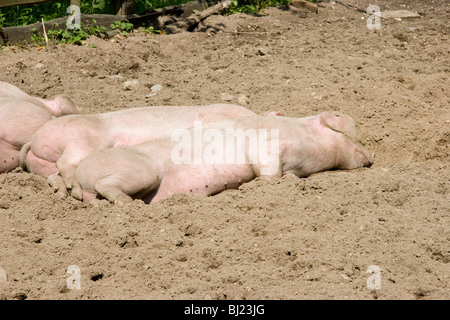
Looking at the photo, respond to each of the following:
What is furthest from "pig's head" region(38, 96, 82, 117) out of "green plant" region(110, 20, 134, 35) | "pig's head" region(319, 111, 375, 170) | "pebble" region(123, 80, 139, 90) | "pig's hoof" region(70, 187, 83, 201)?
"green plant" region(110, 20, 134, 35)

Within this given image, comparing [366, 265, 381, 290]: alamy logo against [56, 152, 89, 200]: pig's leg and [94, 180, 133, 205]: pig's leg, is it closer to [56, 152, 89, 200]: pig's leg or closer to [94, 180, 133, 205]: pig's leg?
[94, 180, 133, 205]: pig's leg

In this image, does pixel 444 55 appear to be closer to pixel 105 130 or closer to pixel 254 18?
pixel 254 18

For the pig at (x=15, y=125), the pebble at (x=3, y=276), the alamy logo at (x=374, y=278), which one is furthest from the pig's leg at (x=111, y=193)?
the alamy logo at (x=374, y=278)

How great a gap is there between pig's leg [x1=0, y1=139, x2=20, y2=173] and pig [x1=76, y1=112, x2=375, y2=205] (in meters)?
0.84

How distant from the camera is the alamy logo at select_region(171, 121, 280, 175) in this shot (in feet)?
13.9

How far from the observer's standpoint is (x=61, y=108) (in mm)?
5031

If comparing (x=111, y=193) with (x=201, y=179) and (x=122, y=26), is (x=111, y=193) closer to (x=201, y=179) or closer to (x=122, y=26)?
(x=201, y=179)

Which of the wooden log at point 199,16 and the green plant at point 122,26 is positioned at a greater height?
the green plant at point 122,26

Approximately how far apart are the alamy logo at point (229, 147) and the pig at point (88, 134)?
14.0 inches

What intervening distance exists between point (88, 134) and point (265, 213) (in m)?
1.60

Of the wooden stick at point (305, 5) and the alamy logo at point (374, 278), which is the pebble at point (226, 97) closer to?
the alamy logo at point (374, 278)

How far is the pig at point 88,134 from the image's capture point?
169 inches
